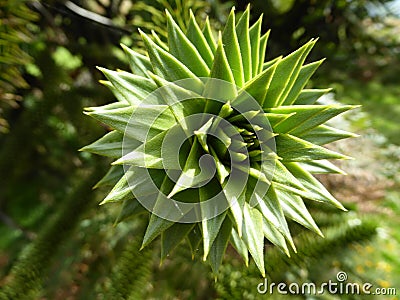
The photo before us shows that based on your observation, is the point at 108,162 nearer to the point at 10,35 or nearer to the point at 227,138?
the point at 10,35

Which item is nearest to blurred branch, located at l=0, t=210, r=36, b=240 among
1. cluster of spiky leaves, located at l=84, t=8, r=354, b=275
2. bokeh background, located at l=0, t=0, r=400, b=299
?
bokeh background, located at l=0, t=0, r=400, b=299

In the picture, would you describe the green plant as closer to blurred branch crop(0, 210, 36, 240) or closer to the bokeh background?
the bokeh background

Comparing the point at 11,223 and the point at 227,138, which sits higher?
the point at 227,138

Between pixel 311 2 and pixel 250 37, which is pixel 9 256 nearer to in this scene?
pixel 250 37

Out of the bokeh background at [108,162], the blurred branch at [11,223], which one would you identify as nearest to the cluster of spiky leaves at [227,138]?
the bokeh background at [108,162]

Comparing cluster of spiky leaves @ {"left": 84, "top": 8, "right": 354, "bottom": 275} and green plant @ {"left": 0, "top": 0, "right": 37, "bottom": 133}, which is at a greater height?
green plant @ {"left": 0, "top": 0, "right": 37, "bottom": 133}

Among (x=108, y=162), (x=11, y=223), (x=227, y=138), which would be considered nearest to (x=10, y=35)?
(x=108, y=162)

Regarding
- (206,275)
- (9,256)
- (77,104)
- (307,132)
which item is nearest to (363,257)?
(206,275)
